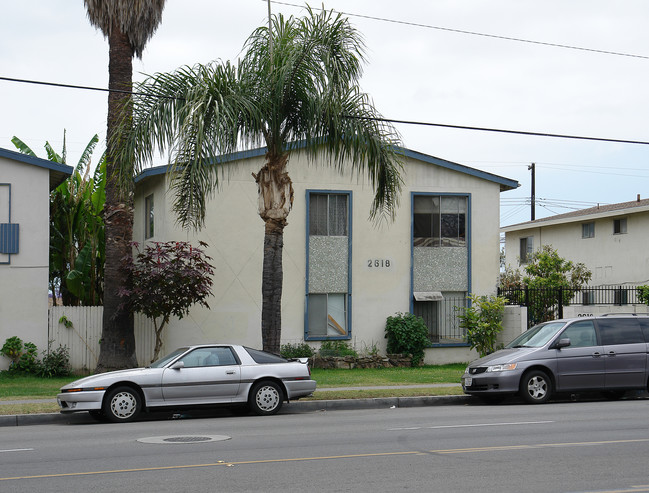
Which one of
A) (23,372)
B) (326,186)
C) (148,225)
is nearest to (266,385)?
(23,372)

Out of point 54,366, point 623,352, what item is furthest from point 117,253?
point 623,352

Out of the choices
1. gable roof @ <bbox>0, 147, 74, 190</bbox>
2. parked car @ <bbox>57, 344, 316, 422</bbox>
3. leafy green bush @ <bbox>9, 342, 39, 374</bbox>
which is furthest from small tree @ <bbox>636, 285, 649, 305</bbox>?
leafy green bush @ <bbox>9, 342, 39, 374</bbox>

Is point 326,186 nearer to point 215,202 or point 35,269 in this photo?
point 215,202

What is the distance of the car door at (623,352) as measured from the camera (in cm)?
1666

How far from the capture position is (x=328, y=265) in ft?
84.0

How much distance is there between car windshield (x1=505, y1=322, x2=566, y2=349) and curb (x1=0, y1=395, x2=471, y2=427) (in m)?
1.63

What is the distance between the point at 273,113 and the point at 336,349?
398 inches

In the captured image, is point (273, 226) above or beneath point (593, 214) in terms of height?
beneath

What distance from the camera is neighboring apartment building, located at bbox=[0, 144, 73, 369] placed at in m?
22.3

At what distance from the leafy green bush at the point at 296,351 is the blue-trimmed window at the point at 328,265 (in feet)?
1.99

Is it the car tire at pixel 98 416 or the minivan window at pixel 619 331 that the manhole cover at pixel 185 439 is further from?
the minivan window at pixel 619 331

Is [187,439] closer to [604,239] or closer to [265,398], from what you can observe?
[265,398]

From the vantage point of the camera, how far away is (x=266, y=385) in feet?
49.0

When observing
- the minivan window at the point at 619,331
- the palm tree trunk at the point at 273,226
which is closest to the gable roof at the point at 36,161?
the palm tree trunk at the point at 273,226
